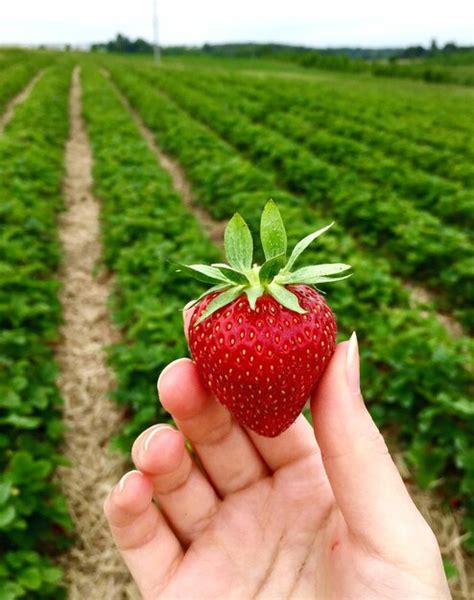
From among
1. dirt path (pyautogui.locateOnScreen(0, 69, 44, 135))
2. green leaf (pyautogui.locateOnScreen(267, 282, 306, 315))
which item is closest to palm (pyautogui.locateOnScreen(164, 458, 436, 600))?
green leaf (pyautogui.locateOnScreen(267, 282, 306, 315))

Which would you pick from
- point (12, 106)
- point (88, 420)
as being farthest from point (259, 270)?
point (12, 106)

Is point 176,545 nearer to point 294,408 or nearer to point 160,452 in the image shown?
point 160,452

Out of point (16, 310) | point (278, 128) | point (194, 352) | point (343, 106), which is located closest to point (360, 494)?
point (194, 352)

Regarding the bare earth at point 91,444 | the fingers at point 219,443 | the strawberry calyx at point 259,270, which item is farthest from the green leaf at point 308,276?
the bare earth at point 91,444

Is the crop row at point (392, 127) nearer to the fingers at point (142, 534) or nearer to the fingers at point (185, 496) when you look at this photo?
the fingers at point (185, 496)

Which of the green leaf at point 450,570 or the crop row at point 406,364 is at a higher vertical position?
the crop row at point 406,364

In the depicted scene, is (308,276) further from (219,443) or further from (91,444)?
(91,444)

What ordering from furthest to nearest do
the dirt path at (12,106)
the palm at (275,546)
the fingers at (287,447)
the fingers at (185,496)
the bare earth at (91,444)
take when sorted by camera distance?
the dirt path at (12,106), the bare earth at (91,444), the fingers at (287,447), the fingers at (185,496), the palm at (275,546)
